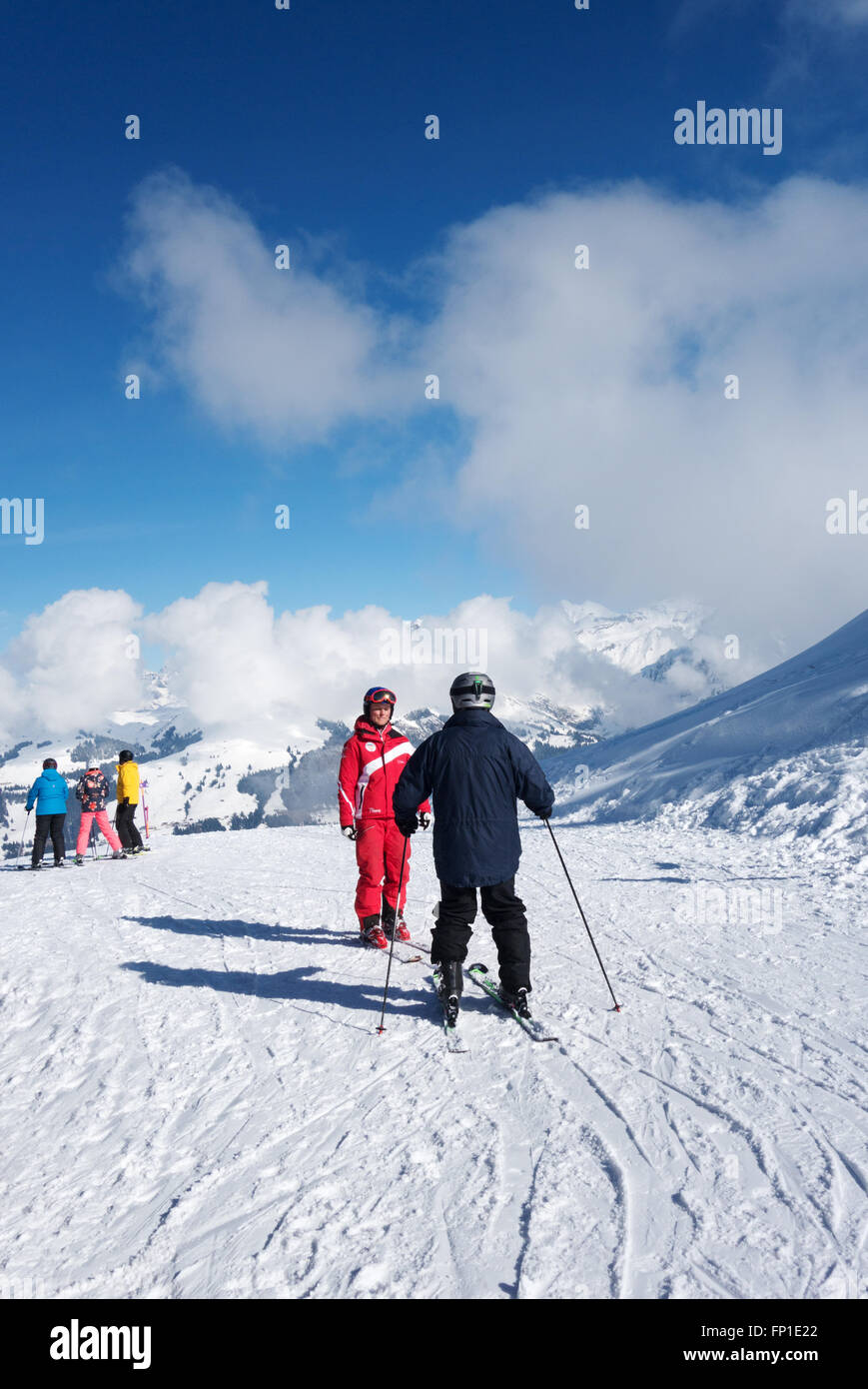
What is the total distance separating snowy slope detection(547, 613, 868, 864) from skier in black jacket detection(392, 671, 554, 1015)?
27.4 feet

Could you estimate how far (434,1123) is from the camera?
4.04m

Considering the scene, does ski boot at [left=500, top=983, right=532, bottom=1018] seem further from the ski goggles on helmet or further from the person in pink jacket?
the person in pink jacket

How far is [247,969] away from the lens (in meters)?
7.27

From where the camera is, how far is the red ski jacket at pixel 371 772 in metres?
7.81

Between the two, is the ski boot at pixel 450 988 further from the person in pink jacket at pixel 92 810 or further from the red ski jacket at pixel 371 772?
the person in pink jacket at pixel 92 810

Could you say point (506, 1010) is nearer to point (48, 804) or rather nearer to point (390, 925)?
point (390, 925)

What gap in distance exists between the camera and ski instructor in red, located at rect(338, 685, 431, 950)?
780 centimetres

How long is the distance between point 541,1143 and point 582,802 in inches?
723

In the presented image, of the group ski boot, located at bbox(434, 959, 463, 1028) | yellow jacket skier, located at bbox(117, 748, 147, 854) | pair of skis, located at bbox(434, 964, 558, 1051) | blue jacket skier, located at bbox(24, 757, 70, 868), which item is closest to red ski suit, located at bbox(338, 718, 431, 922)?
pair of skis, located at bbox(434, 964, 558, 1051)

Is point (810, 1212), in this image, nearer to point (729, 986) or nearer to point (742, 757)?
point (729, 986)

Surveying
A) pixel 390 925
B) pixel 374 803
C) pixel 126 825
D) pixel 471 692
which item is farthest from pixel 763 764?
pixel 126 825

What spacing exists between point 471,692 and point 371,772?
2.57 meters

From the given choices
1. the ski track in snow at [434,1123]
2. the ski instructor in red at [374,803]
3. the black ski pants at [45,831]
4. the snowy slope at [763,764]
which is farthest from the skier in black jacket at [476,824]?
the black ski pants at [45,831]
